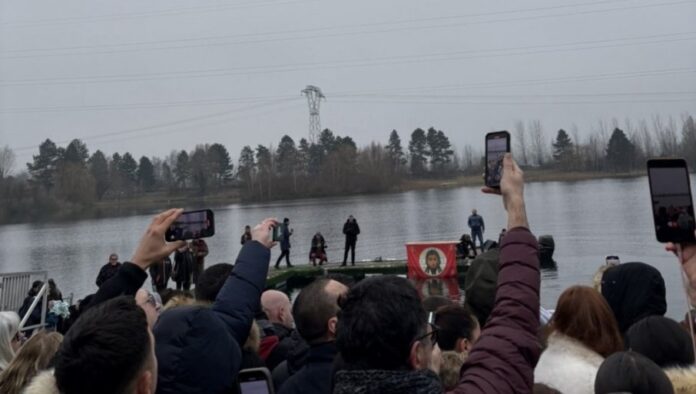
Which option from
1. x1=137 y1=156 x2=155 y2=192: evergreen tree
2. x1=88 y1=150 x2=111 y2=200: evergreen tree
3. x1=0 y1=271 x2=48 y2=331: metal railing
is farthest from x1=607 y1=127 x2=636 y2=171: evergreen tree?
x1=0 y1=271 x2=48 y2=331: metal railing

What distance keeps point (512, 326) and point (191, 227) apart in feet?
5.68

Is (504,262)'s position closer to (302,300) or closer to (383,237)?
(302,300)

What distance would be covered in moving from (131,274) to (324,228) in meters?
51.6

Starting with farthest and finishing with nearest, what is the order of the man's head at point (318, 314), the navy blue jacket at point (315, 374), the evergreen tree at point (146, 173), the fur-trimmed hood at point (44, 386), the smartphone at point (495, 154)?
the evergreen tree at point (146, 173)
the man's head at point (318, 314)
the navy blue jacket at point (315, 374)
the smartphone at point (495, 154)
the fur-trimmed hood at point (44, 386)

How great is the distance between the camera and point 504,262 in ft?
7.23

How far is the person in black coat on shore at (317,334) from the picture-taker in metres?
2.95

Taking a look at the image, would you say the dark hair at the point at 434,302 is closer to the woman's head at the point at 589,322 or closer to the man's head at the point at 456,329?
the man's head at the point at 456,329

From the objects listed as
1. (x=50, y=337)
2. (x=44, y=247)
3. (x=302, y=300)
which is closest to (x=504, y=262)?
(x=302, y=300)

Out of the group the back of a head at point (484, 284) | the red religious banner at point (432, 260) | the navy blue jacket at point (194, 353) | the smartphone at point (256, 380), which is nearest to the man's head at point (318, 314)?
the navy blue jacket at point (194, 353)

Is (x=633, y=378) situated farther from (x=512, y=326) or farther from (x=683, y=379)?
(x=512, y=326)

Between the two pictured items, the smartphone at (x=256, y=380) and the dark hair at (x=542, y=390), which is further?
the smartphone at (x=256, y=380)

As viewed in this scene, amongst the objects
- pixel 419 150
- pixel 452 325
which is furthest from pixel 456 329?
pixel 419 150

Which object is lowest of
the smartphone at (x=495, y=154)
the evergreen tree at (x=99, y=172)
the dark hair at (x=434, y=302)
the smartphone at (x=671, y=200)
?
the dark hair at (x=434, y=302)

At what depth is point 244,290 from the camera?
3086 mm
